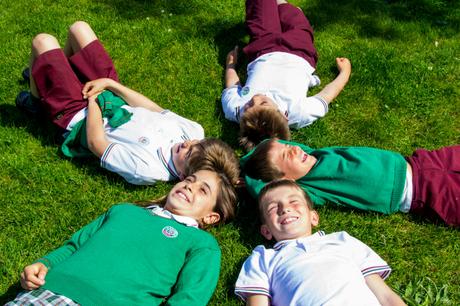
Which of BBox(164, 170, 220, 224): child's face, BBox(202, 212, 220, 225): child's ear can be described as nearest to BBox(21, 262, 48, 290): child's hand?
BBox(164, 170, 220, 224): child's face

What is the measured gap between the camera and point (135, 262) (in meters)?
3.30

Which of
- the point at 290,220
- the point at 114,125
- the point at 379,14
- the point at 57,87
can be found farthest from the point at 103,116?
the point at 379,14

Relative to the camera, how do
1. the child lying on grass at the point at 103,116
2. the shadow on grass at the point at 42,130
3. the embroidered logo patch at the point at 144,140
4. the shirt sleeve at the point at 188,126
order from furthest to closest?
the shirt sleeve at the point at 188,126 → the shadow on grass at the point at 42,130 → the embroidered logo patch at the point at 144,140 → the child lying on grass at the point at 103,116

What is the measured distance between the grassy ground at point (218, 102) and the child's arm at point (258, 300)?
26cm

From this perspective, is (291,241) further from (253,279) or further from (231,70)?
(231,70)

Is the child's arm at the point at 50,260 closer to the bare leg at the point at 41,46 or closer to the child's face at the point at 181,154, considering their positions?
the child's face at the point at 181,154

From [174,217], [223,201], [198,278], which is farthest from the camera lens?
[223,201]

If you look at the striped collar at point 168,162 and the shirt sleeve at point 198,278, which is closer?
the shirt sleeve at point 198,278

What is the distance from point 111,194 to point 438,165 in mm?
2765

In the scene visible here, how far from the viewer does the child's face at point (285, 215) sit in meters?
3.59

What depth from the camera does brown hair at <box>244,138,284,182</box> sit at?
4.14 m

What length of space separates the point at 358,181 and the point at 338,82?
1.64 m

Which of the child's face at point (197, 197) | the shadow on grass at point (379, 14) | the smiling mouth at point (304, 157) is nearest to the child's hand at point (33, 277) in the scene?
the child's face at point (197, 197)

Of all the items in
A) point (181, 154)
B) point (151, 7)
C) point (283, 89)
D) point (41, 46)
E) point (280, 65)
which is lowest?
point (181, 154)
